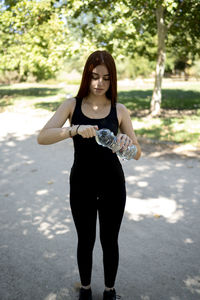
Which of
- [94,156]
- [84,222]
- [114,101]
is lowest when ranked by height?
[84,222]

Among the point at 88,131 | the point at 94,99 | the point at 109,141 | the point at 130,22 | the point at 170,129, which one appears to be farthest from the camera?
the point at 130,22

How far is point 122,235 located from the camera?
417 cm

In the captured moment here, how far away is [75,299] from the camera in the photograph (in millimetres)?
2971

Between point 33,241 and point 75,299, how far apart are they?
1237 mm

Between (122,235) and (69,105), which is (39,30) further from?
(69,105)

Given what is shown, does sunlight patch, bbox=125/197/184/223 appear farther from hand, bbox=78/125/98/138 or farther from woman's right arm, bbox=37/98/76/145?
hand, bbox=78/125/98/138

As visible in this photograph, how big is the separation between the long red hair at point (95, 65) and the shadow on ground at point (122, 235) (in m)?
1.97

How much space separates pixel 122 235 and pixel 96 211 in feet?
5.43

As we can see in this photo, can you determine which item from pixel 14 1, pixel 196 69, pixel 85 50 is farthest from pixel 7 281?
pixel 196 69

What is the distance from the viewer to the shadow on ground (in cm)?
315

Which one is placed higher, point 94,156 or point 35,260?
point 94,156

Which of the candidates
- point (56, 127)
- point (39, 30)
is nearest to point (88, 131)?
point (56, 127)

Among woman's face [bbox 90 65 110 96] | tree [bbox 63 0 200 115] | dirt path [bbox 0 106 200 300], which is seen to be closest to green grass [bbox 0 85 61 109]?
tree [bbox 63 0 200 115]

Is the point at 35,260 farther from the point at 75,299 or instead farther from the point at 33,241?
the point at 75,299
